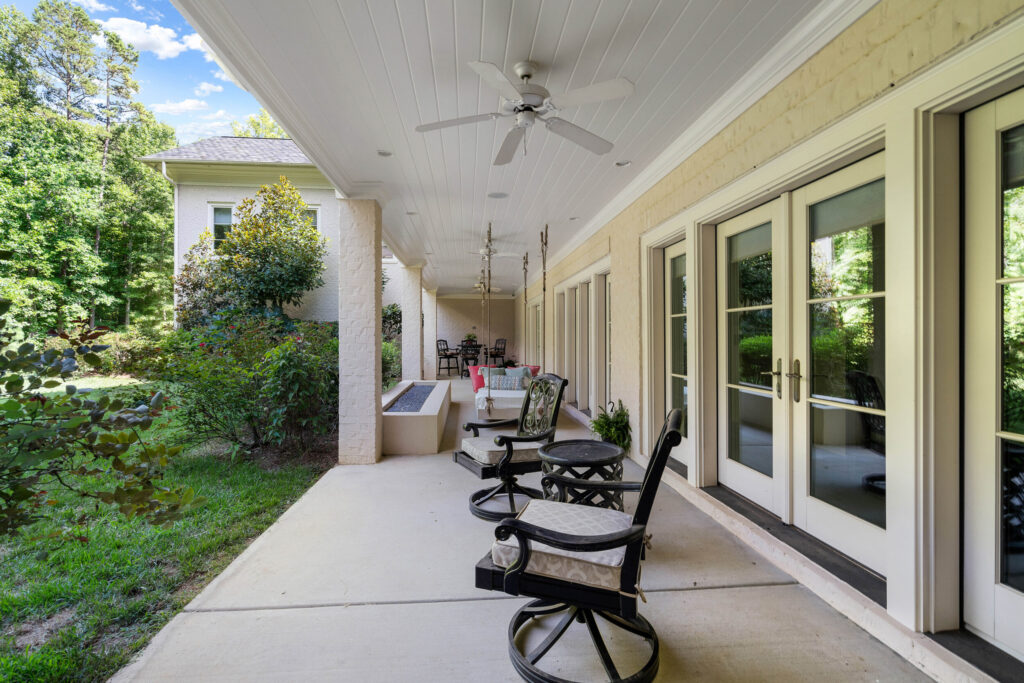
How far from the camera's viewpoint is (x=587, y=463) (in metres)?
2.35

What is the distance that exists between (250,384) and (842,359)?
4740mm

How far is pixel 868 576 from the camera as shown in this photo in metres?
2.01

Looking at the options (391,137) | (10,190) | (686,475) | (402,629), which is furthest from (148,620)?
(10,190)

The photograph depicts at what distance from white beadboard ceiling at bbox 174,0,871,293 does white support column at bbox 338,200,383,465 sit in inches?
18.8

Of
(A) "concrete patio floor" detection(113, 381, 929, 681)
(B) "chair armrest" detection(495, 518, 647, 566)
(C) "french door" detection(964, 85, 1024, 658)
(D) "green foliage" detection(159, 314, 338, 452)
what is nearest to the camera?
(B) "chair armrest" detection(495, 518, 647, 566)

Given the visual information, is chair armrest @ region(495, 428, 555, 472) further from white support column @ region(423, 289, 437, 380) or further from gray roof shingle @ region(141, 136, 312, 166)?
gray roof shingle @ region(141, 136, 312, 166)

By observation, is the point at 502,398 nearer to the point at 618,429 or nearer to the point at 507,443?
the point at 618,429

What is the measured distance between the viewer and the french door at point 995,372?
149cm

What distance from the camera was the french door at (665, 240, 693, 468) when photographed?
3680mm

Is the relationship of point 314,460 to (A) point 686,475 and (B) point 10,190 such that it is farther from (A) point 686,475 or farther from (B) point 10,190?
(B) point 10,190

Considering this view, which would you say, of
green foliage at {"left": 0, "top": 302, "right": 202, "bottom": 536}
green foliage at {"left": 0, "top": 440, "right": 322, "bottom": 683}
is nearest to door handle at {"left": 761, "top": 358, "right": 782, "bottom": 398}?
green foliage at {"left": 0, "top": 302, "right": 202, "bottom": 536}

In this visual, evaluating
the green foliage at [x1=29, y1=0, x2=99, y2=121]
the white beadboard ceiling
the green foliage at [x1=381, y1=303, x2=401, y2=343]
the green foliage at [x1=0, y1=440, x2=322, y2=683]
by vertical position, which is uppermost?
the green foliage at [x1=29, y1=0, x2=99, y2=121]

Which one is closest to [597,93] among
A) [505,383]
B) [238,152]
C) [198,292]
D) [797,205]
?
[797,205]

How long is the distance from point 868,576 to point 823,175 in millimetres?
1930
